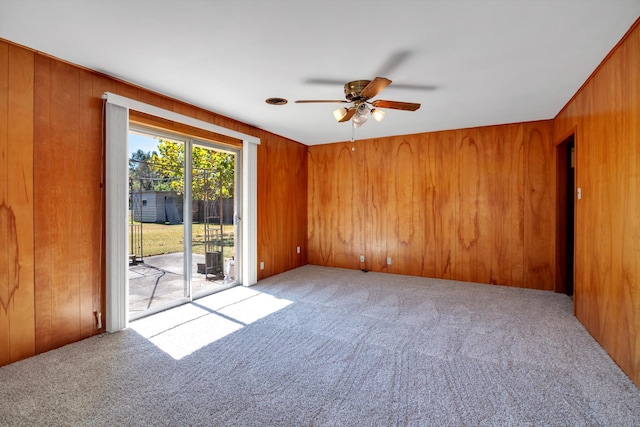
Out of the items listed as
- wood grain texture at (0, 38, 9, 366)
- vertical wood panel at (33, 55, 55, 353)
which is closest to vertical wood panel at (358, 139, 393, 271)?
vertical wood panel at (33, 55, 55, 353)

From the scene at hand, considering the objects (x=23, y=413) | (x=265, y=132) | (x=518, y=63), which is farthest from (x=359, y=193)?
(x=23, y=413)

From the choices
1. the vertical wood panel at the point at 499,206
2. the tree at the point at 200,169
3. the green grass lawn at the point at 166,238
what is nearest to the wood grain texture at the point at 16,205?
the green grass lawn at the point at 166,238

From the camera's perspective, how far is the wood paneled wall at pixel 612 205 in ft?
6.83

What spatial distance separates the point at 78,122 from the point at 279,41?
200 centimetres

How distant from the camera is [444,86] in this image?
10.0 ft

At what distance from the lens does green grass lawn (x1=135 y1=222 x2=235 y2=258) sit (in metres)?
3.46

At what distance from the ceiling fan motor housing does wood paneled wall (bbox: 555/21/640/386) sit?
1.93 metres

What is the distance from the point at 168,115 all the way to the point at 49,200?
1435mm

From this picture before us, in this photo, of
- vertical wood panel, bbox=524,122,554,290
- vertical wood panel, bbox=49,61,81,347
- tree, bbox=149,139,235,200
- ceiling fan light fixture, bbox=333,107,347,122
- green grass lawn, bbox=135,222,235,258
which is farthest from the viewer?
vertical wood panel, bbox=524,122,554,290

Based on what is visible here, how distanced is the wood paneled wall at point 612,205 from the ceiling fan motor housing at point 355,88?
6.34 ft

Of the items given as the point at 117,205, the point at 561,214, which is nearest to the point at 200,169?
the point at 117,205

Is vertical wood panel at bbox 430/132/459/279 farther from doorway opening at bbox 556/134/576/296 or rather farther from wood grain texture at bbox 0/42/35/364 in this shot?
wood grain texture at bbox 0/42/35/364

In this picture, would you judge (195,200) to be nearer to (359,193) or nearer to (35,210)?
(35,210)

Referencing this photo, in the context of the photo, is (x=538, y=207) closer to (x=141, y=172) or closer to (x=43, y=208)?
(x=141, y=172)
